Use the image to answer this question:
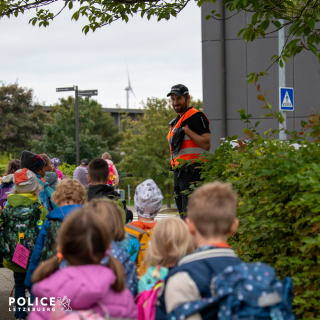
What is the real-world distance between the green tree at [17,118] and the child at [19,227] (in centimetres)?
3412

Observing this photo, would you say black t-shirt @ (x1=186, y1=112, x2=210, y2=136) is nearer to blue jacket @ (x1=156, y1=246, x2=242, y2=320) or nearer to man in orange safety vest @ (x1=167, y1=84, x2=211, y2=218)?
man in orange safety vest @ (x1=167, y1=84, x2=211, y2=218)

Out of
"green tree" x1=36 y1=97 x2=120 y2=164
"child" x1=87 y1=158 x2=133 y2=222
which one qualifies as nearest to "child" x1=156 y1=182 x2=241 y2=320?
"child" x1=87 y1=158 x2=133 y2=222

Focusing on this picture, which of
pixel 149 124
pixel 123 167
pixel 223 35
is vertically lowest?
pixel 123 167

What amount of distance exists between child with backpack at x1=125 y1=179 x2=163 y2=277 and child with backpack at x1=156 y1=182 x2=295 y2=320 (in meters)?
1.09

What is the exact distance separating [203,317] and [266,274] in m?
0.35

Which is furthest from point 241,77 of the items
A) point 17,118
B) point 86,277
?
point 17,118

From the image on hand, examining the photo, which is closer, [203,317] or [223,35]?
[203,317]

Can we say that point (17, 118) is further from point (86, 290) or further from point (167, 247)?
point (86, 290)

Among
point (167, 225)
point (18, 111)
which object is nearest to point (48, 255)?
point (167, 225)

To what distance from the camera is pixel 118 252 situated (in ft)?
9.33

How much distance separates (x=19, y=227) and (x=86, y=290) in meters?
2.82

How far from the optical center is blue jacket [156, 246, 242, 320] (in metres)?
1.99

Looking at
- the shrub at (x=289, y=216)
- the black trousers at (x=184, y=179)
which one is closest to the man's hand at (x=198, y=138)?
the black trousers at (x=184, y=179)

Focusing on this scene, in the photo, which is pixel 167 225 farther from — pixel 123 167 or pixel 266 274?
pixel 123 167
